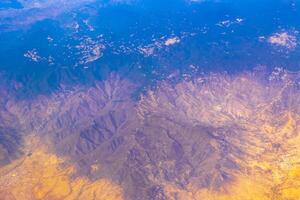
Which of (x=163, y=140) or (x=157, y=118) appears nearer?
(x=163, y=140)

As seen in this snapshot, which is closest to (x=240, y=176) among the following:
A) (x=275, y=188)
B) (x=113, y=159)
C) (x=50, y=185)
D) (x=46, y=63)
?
(x=275, y=188)

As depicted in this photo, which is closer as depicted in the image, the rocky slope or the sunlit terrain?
the rocky slope

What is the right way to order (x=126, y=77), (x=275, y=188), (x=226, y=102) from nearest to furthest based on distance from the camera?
(x=275, y=188) → (x=226, y=102) → (x=126, y=77)

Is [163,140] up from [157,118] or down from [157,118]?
down

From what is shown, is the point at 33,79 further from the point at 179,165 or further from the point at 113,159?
the point at 179,165

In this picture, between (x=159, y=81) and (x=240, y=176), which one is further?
(x=159, y=81)

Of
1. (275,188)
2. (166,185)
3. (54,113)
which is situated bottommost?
(54,113)

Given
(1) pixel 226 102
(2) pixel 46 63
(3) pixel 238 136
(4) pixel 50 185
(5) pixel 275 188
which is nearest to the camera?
(5) pixel 275 188

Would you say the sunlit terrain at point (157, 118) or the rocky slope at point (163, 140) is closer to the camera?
the rocky slope at point (163, 140)
